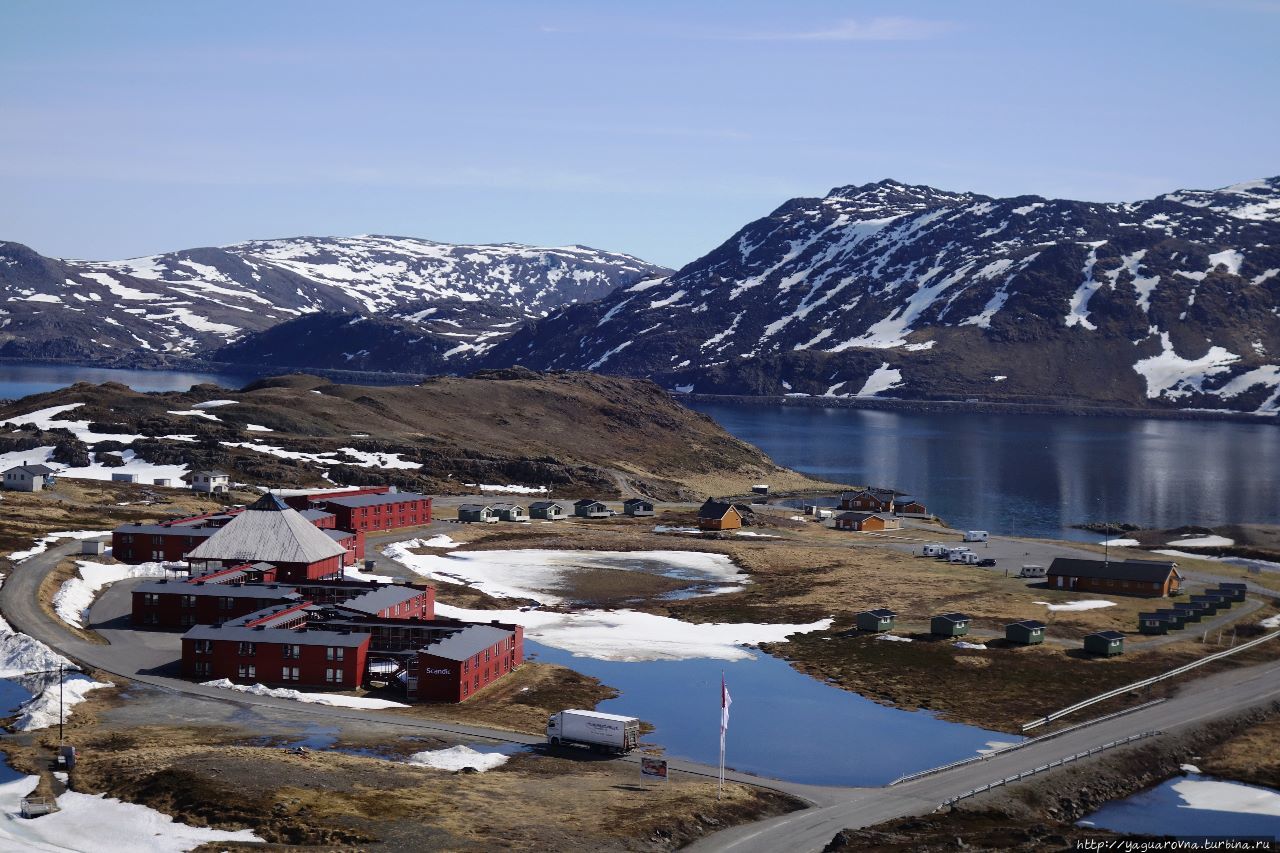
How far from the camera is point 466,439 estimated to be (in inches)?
7603

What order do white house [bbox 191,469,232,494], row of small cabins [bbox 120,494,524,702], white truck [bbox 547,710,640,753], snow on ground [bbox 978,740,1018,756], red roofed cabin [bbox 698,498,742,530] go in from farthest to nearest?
red roofed cabin [bbox 698,498,742,530] < white house [bbox 191,469,232,494] < row of small cabins [bbox 120,494,524,702] < snow on ground [bbox 978,740,1018,756] < white truck [bbox 547,710,640,753]

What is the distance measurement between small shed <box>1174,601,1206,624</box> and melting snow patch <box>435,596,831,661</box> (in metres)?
23.8

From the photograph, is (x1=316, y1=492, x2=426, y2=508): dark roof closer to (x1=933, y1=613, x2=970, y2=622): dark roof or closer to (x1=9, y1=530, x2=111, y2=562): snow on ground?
(x1=9, y1=530, x2=111, y2=562): snow on ground

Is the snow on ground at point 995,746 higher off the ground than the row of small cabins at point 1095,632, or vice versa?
the row of small cabins at point 1095,632

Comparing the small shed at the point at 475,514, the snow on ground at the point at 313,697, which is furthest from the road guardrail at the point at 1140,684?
the small shed at the point at 475,514

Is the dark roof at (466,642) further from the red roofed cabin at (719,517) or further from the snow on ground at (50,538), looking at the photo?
the red roofed cabin at (719,517)

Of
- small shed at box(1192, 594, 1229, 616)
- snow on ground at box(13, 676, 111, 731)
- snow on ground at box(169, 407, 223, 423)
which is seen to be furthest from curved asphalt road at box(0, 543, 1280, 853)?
snow on ground at box(169, 407, 223, 423)

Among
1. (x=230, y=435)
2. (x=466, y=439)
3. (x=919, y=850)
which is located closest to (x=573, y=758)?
(x=919, y=850)

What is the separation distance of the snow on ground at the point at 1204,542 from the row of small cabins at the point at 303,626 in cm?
8074

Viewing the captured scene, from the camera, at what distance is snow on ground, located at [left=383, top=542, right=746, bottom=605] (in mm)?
100312

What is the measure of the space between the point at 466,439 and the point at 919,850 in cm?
15243

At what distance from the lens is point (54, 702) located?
59.8 m

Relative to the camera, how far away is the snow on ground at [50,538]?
299ft

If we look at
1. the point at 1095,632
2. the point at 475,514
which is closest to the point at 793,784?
the point at 1095,632
